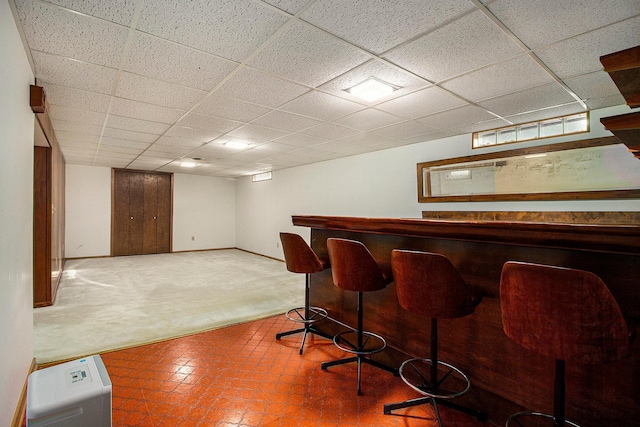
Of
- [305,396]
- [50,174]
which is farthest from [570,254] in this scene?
[50,174]

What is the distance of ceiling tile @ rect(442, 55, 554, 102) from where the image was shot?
2412mm

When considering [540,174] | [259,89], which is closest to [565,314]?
[259,89]

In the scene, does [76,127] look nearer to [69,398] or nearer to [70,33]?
[70,33]

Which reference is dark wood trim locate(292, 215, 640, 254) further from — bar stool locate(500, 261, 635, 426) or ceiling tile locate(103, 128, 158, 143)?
ceiling tile locate(103, 128, 158, 143)

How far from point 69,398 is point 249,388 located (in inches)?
51.3

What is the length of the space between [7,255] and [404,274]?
2.31m

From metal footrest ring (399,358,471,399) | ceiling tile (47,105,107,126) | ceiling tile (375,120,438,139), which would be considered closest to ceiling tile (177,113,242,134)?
ceiling tile (47,105,107,126)

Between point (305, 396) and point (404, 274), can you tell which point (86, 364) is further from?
point (404, 274)

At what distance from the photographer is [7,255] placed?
1.70 meters

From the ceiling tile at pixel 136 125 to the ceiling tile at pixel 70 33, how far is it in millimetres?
1661

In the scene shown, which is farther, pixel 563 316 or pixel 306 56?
pixel 306 56

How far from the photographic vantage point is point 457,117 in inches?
146

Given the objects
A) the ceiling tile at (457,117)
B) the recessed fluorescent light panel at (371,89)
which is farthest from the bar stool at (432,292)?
the ceiling tile at (457,117)

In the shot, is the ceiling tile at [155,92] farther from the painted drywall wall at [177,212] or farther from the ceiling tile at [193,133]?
the painted drywall wall at [177,212]
